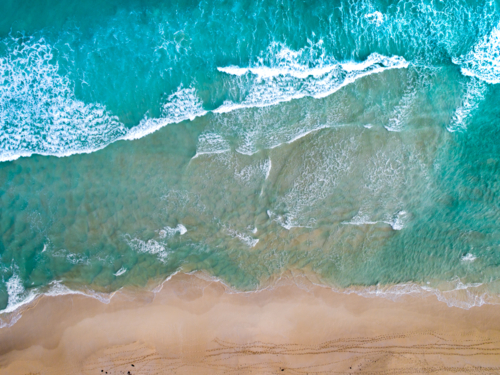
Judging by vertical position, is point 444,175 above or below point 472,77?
below

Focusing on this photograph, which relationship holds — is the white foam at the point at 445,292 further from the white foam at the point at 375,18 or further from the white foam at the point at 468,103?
the white foam at the point at 375,18

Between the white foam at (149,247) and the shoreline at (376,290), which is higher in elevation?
the white foam at (149,247)

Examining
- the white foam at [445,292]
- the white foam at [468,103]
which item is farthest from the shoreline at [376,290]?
the white foam at [468,103]

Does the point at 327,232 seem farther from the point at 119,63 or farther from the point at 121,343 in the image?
the point at 119,63

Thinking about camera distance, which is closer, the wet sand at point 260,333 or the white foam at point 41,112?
the wet sand at point 260,333

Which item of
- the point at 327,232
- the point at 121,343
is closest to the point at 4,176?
the point at 121,343

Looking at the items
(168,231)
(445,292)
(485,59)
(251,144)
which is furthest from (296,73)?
(445,292)
